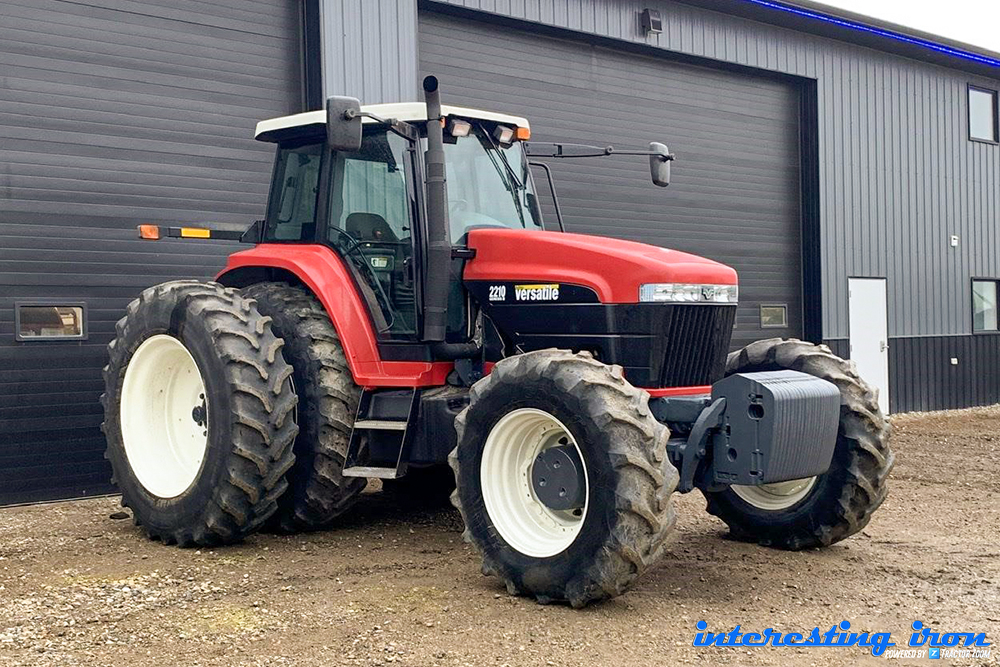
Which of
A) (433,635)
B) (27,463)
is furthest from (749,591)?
(27,463)

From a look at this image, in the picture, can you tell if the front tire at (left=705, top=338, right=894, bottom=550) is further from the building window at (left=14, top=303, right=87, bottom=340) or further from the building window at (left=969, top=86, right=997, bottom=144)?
the building window at (left=969, top=86, right=997, bottom=144)

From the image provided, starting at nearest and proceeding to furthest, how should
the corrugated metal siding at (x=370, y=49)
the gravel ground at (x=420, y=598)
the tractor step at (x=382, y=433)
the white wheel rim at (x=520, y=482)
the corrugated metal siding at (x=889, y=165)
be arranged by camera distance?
the gravel ground at (x=420, y=598)
the white wheel rim at (x=520, y=482)
the tractor step at (x=382, y=433)
the corrugated metal siding at (x=370, y=49)
the corrugated metal siding at (x=889, y=165)

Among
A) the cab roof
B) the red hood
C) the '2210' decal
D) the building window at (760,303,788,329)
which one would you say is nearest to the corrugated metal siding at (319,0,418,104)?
the cab roof

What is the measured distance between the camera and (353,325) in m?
6.64

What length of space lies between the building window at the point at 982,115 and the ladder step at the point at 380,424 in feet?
45.5

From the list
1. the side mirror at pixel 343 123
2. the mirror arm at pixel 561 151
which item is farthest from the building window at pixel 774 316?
the side mirror at pixel 343 123

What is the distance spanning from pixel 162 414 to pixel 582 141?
6.89m

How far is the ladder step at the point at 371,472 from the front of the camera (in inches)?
250

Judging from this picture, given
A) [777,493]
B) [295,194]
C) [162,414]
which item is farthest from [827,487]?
[162,414]

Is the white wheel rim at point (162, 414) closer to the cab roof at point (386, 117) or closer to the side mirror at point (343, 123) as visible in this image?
the cab roof at point (386, 117)

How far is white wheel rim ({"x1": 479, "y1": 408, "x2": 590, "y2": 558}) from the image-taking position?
5.45m

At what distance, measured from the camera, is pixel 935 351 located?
16500 mm

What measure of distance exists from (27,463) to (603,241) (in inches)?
192

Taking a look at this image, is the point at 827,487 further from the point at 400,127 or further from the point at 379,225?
the point at 400,127
